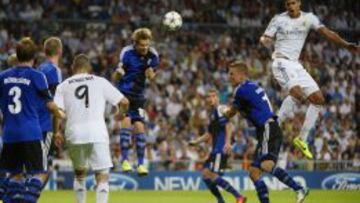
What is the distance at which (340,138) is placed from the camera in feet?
103

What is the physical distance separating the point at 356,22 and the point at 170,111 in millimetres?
10573

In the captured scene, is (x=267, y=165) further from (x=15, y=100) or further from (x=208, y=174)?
(x=15, y=100)

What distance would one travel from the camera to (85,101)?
13.6 meters

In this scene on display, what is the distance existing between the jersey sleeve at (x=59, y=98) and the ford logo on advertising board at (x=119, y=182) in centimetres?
1403

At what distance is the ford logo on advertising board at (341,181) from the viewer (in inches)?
1118

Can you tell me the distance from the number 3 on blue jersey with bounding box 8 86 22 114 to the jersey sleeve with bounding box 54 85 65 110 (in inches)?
33.5

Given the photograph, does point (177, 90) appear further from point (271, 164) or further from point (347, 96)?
point (271, 164)

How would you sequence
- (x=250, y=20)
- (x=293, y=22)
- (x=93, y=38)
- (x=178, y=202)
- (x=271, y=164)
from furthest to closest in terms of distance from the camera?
(x=250, y=20) < (x=93, y=38) < (x=178, y=202) < (x=293, y=22) < (x=271, y=164)

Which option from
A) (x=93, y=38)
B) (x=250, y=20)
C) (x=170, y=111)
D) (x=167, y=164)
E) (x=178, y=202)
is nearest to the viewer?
(x=178, y=202)

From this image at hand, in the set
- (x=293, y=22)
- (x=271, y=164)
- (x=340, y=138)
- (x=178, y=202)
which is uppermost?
(x=293, y=22)

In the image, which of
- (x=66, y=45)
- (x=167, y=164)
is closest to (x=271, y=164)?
(x=167, y=164)

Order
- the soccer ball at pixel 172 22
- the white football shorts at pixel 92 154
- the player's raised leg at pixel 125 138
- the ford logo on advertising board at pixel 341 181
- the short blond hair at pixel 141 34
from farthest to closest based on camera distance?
the ford logo on advertising board at pixel 341 181, the soccer ball at pixel 172 22, the player's raised leg at pixel 125 138, the short blond hair at pixel 141 34, the white football shorts at pixel 92 154

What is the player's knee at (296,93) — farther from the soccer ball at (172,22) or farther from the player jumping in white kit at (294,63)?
the soccer ball at (172,22)

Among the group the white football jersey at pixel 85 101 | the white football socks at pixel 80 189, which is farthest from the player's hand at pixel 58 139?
the white football socks at pixel 80 189
